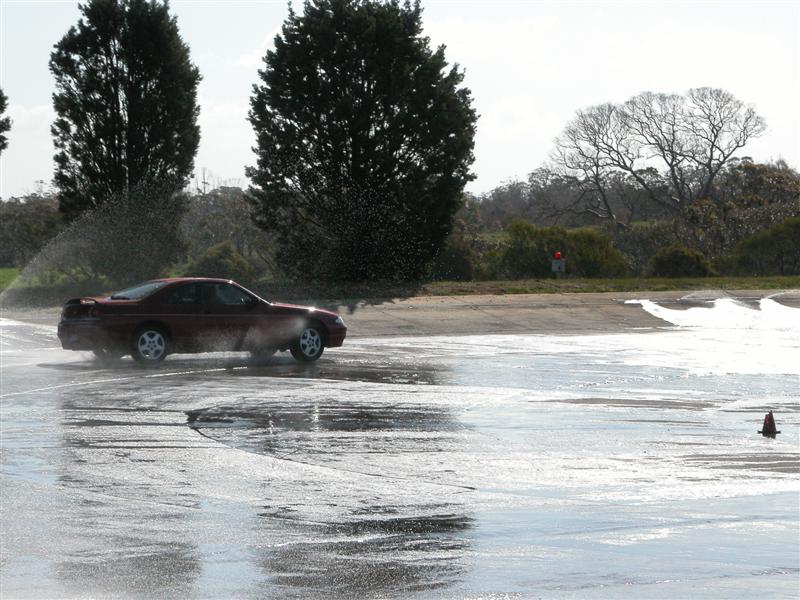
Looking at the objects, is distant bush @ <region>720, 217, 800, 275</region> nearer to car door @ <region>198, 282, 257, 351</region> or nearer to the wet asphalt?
car door @ <region>198, 282, 257, 351</region>

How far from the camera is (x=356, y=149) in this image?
33.7 metres

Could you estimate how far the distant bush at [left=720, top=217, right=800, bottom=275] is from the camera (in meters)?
42.6

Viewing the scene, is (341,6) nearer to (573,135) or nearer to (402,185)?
(402,185)

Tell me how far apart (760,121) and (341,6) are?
3848 cm

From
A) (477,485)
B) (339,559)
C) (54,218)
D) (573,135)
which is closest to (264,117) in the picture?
(54,218)

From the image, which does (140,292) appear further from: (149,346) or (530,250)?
(530,250)

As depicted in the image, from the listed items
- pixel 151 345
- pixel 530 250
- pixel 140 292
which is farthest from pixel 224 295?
pixel 530 250

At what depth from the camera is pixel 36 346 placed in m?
21.8

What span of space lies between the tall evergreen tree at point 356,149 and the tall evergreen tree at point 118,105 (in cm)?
Result: 258

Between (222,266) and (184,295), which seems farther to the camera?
(222,266)

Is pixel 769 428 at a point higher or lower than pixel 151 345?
lower

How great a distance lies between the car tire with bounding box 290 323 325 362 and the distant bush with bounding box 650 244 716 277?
79.9 feet

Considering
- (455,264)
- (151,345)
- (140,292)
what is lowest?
(151,345)

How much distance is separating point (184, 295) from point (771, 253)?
29.2m
